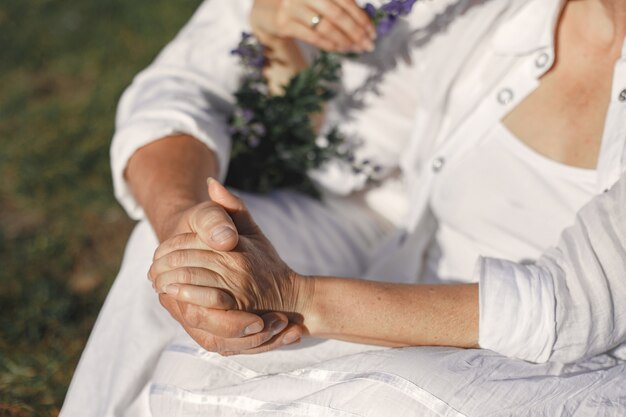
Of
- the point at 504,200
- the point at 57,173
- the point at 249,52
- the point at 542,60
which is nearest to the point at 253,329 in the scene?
the point at 504,200

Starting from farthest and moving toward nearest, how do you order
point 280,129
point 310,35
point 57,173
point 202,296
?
point 57,173, point 280,129, point 310,35, point 202,296

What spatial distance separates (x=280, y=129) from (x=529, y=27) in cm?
70

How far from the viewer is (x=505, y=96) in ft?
5.77

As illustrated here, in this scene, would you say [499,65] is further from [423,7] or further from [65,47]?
[65,47]

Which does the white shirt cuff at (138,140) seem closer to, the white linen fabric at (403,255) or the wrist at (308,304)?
the white linen fabric at (403,255)

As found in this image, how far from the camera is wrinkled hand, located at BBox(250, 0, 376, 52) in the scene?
1.68 meters

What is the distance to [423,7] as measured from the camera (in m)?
1.91

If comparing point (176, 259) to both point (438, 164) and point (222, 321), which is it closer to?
point (222, 321)

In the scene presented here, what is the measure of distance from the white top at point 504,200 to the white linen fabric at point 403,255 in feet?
0.16

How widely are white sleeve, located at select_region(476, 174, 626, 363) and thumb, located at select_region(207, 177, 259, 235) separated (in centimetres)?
49

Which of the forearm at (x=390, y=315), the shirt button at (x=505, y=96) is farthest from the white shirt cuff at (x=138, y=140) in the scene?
the shirt button at (x=505, y=96)

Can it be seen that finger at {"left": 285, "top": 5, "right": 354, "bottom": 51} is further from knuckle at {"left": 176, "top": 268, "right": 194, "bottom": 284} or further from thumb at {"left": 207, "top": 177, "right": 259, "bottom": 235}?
knuckle at {"left": 176, "top": 268, "right": 194, "bottom": 284}

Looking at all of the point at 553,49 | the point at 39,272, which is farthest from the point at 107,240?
the point at 553,49

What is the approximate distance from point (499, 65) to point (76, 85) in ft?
9.17
